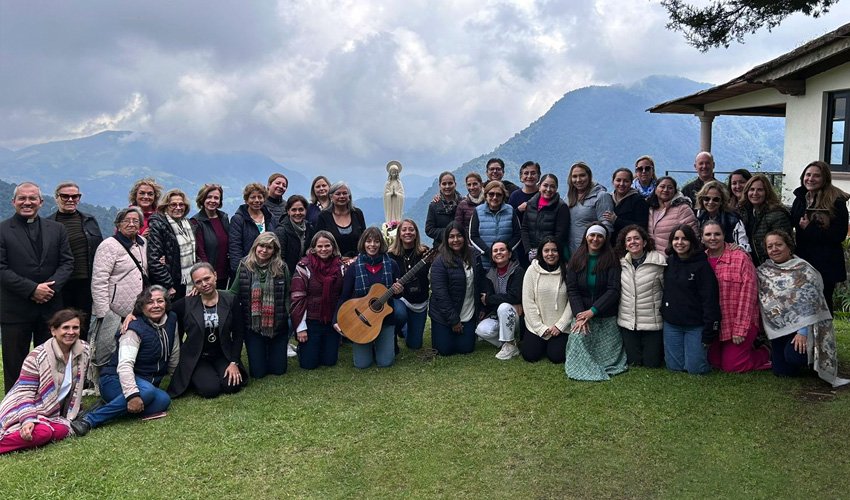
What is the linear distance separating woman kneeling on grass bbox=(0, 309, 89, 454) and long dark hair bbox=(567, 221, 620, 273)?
4.67m

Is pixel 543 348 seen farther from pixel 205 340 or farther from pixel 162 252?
pixel 162 252

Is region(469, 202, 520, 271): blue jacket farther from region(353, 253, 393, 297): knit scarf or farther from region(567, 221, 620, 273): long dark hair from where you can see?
region(353, 253, 393, 297): knit scarf

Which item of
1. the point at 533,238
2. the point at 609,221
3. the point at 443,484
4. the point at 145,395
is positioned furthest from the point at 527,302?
the point at 145,395

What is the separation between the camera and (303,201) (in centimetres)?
753

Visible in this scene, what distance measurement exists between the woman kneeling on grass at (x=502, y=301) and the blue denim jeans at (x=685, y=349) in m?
1.64

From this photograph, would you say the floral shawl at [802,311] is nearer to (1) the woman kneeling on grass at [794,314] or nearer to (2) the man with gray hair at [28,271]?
(1) the woman kneeling on grass at [794,314]

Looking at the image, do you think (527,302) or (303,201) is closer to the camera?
(527,302)

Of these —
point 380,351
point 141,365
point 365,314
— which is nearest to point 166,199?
point 141,365

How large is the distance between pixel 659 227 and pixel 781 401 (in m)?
2.06

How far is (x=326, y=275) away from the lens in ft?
22.8

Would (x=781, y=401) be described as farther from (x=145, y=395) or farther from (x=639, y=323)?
(x=145, y=395)

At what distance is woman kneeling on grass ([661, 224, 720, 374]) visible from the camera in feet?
19.6

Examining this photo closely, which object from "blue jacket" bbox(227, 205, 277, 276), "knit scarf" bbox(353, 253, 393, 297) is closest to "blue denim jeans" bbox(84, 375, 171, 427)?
"blue jacket" bbox(227, 205, 277, 276)

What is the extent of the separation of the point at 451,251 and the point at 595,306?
172 centimetres
